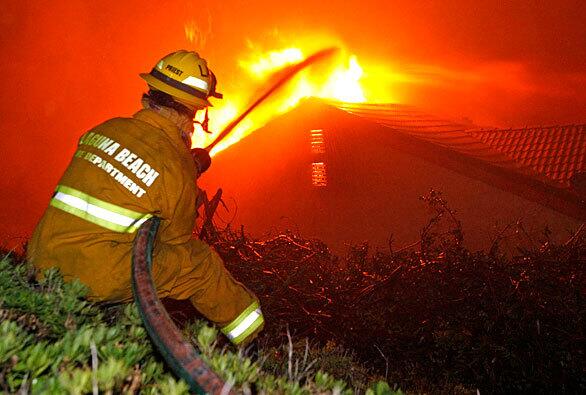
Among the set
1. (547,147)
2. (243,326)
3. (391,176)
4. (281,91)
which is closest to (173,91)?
(243,326)

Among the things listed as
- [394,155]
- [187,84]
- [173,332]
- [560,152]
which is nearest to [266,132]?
[394,155]

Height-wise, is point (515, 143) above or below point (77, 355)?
above

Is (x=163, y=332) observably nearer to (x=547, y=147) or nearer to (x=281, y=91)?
(x=281, y=91)

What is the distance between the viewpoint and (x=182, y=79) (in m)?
2.89

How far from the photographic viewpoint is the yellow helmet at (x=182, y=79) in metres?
2.86

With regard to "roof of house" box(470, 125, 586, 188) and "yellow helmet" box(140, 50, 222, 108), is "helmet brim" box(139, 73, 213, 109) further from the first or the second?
"roof of house" box(470, 125, 586, 188)

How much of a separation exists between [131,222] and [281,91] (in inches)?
486

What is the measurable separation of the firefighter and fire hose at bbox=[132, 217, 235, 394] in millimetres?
190

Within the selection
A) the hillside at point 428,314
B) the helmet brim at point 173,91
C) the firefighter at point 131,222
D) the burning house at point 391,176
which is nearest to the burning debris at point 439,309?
the hillside at point 428,314

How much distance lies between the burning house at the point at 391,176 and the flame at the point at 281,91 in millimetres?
1136

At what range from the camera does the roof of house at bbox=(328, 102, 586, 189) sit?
→ 1072 cm

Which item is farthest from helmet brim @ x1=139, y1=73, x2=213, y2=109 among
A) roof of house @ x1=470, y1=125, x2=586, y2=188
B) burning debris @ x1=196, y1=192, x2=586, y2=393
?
roof of house @ x1=470, y1=125, x2=586, y2=188

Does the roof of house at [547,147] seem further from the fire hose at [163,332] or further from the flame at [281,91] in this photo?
the fire hose at [163,332]

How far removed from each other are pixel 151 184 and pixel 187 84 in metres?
0.93
